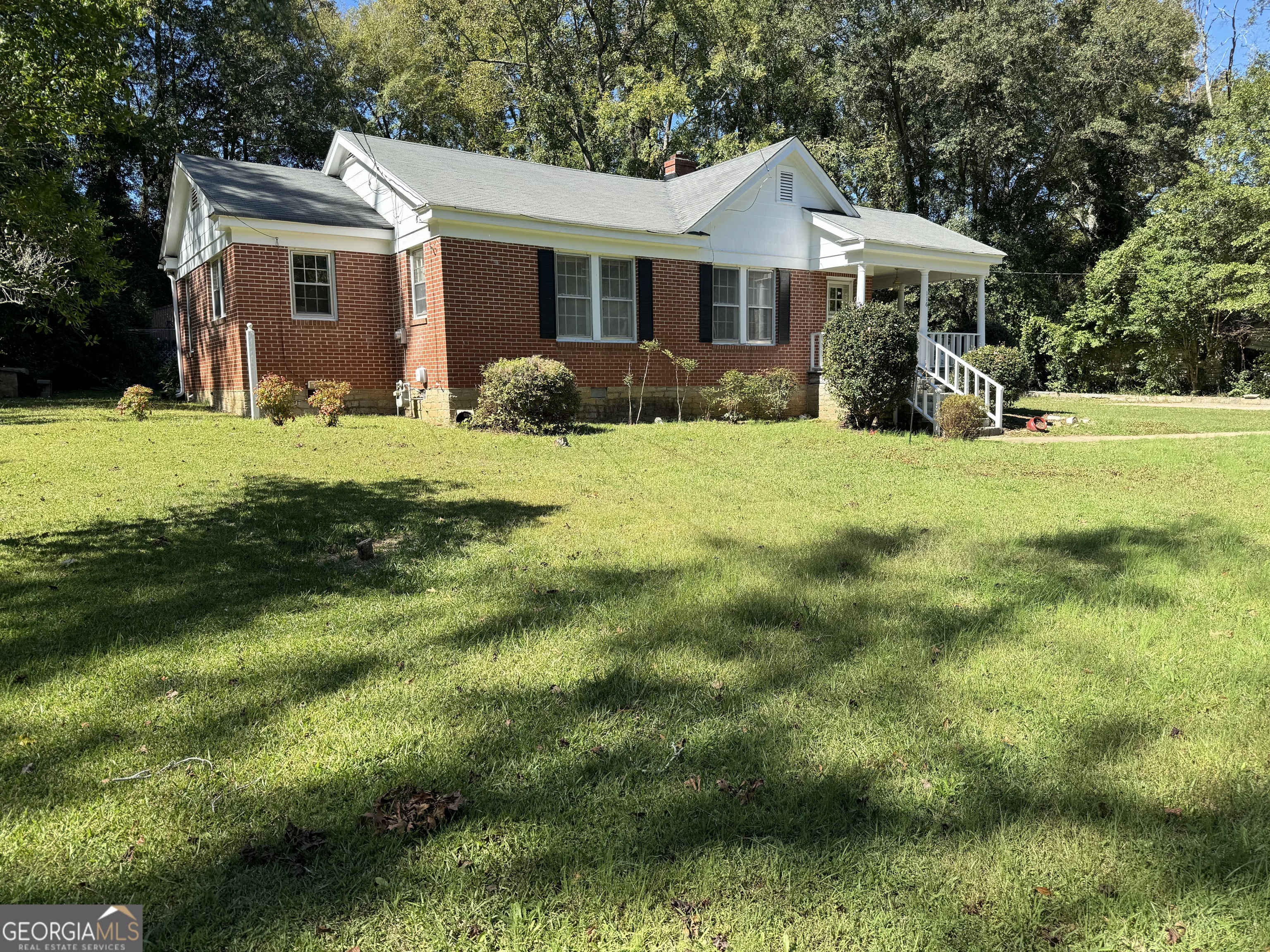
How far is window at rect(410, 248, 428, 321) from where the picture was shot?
46.6 ft

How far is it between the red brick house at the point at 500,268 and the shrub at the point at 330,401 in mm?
1601

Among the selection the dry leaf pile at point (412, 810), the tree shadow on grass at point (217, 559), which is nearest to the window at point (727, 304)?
the tree shadow on grass at point (217, 559)

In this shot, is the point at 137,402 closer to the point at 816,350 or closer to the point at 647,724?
the point at 647,724

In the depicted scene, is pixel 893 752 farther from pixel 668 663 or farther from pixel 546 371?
pixel 546 371

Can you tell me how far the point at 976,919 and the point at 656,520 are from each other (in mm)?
4473

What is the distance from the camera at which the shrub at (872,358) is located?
1273cm

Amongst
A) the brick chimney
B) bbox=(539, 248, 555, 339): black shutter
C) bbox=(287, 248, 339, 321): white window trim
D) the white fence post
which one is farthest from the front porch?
the white fence post

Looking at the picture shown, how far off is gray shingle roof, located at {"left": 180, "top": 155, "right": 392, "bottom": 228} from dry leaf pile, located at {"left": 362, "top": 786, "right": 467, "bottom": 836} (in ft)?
44.7

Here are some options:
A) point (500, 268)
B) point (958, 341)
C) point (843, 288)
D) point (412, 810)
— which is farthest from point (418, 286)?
point (412, 810)

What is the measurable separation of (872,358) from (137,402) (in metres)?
11.8

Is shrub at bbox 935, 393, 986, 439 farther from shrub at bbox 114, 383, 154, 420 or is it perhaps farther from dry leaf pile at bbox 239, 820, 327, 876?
shrub at bbox 114, 383, 154, 420

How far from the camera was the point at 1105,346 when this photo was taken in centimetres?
2392

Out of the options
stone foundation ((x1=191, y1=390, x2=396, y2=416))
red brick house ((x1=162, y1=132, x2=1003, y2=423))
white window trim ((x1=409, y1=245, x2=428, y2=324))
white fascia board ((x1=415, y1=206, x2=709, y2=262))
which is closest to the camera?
white fascia board ((x1=415, y1=206, x2=709, y2=262))

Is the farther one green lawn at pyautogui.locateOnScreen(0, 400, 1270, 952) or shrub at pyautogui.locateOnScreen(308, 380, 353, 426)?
shrub at pyautogui.locateOnScreen(308, 380, 353, 426)
